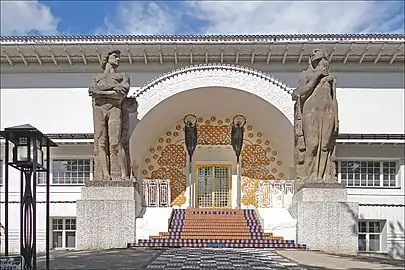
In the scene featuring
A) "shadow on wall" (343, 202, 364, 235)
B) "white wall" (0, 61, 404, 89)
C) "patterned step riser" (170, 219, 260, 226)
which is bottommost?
"patterned step riser" (170, 219, 260, 226)

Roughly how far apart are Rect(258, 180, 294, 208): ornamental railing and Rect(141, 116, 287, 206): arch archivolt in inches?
53.7

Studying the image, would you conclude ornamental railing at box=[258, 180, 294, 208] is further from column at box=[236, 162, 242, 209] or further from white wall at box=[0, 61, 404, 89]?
white wall at box=[0, 61, 404, 89]

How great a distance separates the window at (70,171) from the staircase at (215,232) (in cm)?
441

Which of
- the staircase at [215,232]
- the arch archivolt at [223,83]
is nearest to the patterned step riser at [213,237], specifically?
the staircase at [215,232]

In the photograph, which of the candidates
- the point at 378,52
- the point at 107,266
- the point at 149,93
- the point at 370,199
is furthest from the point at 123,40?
the point at 107,266

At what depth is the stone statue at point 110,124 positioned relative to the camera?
14641 millimetres

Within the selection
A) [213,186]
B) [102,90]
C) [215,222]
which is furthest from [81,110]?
[215,222]

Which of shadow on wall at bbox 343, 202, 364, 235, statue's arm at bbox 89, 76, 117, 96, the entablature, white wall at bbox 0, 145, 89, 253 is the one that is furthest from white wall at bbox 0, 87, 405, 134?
shadow on wall at bbox 343, 202, 364, 235

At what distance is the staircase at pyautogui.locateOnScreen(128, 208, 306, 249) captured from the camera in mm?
14242

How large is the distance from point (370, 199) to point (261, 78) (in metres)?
5.83

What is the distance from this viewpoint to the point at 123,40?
19.8 m

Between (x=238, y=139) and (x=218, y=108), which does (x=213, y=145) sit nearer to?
(x=238, y=139)

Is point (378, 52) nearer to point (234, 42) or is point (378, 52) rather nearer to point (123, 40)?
point (234, 42)

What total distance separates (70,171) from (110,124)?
20.1 feet
